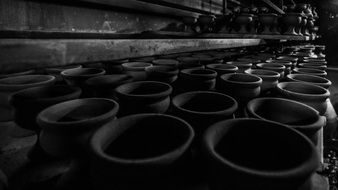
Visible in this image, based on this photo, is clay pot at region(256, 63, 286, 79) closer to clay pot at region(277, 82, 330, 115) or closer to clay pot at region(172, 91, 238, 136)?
clay pot at region(277, 82, 330, 115)

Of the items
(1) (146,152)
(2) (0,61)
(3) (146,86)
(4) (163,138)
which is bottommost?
(1) (146,152)

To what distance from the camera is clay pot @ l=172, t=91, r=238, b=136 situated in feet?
2.98

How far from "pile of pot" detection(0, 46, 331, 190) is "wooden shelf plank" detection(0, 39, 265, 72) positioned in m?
0.12

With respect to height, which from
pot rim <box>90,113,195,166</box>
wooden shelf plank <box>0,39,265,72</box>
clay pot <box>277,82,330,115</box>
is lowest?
pot rim <box>90,113,195,166</box>

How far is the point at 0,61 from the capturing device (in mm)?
1120

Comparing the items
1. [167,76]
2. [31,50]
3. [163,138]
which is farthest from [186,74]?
[31,50]

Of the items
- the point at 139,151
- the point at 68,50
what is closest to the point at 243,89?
the point at 139,151

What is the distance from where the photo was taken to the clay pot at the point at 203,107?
909mm

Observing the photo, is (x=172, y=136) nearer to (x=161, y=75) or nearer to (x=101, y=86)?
(x=101, y=86)

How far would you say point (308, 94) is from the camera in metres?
1.26

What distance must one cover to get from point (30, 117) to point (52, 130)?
304 millimetres

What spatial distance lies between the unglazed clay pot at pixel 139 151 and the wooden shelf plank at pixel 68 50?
29.8 inches

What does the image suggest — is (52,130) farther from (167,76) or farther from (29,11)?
(29,11)

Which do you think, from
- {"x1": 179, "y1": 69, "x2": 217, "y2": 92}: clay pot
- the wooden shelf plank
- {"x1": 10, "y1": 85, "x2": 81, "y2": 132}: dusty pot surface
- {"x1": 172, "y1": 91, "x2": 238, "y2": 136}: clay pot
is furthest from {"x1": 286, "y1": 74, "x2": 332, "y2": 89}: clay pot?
{"x1": 10, "y1": 85, "x2": 81, "y2": 132}: dusty pot surface
